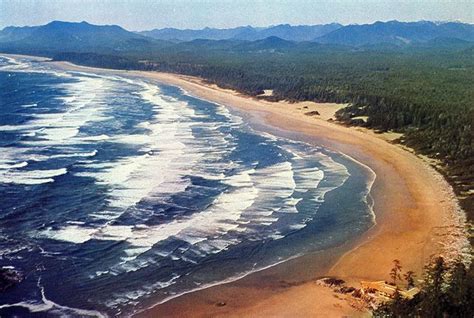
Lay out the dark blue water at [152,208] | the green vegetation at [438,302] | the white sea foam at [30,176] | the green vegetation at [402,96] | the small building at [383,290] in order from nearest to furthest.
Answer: the green vegetation at [438,302] < the small building at [383,290] < the dark blue water at [152,208] < the white sea foam at [30,176] < the green vegetation at [402,96]

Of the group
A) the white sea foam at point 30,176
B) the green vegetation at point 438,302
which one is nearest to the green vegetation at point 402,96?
the green vegetation at point 438,302

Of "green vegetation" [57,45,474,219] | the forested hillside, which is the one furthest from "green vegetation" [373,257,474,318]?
the forested hillside

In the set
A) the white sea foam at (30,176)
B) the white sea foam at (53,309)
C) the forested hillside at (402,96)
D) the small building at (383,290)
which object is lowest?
the white sea foam at (53,309)

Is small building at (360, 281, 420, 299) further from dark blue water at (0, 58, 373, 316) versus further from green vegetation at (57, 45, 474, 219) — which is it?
green vegetation at (57, 45, 474, 219)

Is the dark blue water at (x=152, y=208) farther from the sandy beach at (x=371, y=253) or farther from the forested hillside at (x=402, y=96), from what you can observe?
the forested hillside at (x=402, y=96)

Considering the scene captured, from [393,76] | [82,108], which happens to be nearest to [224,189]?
[82,108]

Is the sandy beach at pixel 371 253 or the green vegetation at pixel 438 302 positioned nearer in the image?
the green vegetation at pixel 438 302

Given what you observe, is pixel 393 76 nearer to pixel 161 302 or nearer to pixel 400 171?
pixel 400 171
